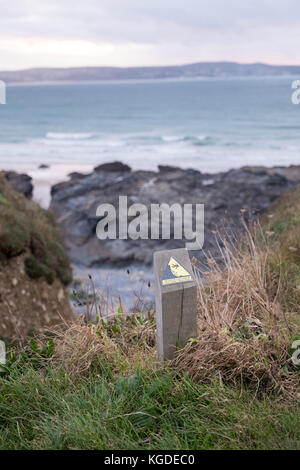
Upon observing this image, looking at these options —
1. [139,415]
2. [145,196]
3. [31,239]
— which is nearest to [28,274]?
[31,239]

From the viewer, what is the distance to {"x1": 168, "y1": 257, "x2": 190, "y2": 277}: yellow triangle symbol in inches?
126

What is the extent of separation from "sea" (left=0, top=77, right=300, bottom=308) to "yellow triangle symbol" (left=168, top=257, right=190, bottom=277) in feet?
61.3

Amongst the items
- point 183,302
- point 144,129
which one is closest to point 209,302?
point 183,302

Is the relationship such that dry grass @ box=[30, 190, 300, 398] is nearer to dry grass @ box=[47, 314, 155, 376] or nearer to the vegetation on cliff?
dry grass @ box=[47, 314, 155, 376]

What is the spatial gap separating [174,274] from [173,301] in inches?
7.0

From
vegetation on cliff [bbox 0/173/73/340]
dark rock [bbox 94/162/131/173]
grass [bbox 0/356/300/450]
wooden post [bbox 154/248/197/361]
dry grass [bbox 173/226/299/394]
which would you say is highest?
wooden post [bbox 154/248/197/361]

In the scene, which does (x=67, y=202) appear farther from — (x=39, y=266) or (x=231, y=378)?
(x=231, y=378)

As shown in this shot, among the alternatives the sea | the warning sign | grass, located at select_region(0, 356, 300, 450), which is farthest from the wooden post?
the sea

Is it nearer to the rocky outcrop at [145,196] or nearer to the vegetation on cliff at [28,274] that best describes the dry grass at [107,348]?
the vegetation on cliff at [28,274]

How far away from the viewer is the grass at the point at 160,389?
2.62 meters

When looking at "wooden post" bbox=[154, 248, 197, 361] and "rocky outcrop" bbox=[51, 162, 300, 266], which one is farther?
"rocky outcrop" bbox=[51, 162, 300, 266]

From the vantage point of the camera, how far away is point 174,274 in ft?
10.5

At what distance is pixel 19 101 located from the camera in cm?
9488

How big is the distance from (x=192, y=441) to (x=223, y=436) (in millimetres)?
183
